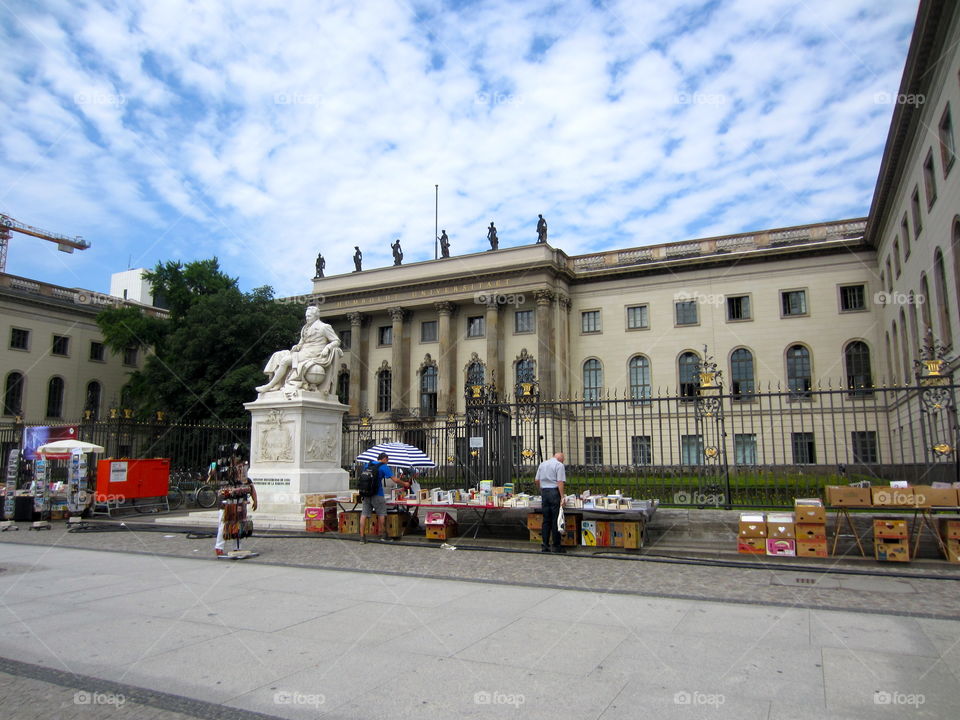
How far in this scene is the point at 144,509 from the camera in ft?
68.7

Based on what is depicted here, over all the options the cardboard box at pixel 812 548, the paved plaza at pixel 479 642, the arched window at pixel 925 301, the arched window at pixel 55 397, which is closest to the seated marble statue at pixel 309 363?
the paved plaza at pixel 479 642

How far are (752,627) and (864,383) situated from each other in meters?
39.8

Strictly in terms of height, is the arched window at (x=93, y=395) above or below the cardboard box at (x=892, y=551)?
above

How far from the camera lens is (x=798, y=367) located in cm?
4234

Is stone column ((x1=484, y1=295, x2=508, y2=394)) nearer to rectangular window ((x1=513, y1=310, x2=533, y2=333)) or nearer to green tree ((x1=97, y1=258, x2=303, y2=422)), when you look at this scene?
rectangular window ((x1=513, y1=310, x2=533, y2=333))

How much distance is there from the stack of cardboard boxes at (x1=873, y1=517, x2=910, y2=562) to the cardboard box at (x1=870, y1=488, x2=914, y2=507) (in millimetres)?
334

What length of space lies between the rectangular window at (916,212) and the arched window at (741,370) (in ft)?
54.4

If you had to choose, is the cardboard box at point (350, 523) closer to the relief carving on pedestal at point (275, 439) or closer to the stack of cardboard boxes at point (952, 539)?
the relief carving on pedestal at point (275, 439)

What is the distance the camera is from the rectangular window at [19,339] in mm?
47500

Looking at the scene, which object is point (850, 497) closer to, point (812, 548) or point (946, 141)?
point (812, 548)

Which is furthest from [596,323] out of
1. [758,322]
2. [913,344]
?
[913,344]

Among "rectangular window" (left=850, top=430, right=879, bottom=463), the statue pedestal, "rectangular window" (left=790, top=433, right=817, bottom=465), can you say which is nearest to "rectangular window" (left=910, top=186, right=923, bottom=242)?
"rectangular window" (left=850, top=430, right=879, bottom=463)

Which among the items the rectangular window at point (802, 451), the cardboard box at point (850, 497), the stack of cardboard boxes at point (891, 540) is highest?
the rectangular window at point (802, 451)

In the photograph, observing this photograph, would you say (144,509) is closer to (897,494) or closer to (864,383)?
(897,494)
